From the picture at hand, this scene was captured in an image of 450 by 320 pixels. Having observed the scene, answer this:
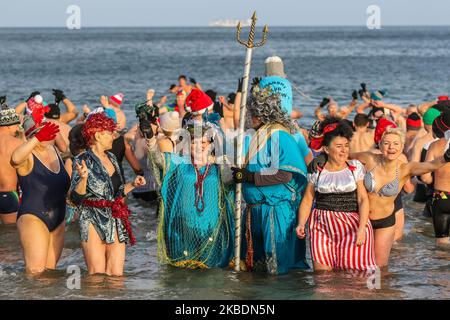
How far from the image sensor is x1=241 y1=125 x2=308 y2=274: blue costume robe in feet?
22.4

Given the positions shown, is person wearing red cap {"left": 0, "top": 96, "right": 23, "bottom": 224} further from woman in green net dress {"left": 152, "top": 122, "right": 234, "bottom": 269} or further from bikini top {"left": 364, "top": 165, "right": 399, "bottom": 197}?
bikini top {"left": 364, "top": 165, "right": 399, "bottom": 197}

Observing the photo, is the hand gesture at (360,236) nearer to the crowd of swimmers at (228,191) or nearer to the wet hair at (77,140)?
the crowd of swimmers at (228,191)

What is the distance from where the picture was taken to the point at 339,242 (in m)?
6.80

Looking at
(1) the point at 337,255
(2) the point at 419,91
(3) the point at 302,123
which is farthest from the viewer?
(2) the point at 419,91

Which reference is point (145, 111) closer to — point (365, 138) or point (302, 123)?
point (365, 138)

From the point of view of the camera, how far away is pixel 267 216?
6957 millimetres

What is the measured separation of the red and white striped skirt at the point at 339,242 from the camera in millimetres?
6762

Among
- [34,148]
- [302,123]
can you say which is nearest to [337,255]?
[34,148]

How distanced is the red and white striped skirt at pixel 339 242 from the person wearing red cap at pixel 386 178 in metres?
0.25

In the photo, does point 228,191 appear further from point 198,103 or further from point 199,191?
point 198,103
